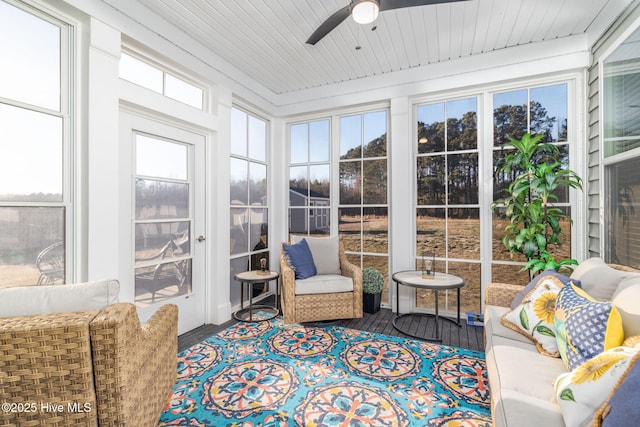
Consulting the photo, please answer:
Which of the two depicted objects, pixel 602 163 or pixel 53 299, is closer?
pixel 53 299

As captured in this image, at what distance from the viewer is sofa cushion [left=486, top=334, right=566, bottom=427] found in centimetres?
114

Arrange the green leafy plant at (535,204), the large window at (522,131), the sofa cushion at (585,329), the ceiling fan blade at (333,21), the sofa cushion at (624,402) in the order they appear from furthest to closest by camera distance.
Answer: the large window at (522,131) → the green leafy plant at (535,204) → the ceiling fan blade at (333,21) → the sofa cushion at (585,329) → the sofa cushion at (624,402)

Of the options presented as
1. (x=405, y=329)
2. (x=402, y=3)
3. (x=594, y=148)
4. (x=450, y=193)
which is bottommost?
(x=405, y=329)

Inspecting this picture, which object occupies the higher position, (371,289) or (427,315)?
(371,289)

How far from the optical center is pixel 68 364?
3.79 feet

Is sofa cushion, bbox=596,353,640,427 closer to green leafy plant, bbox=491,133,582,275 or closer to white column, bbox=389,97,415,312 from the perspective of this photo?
green leafy plant, bbox=491,133,582,275

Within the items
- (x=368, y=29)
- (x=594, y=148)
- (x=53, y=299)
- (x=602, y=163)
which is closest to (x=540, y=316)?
(x=602, y=163)

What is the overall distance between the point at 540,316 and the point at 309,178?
10.4 ft

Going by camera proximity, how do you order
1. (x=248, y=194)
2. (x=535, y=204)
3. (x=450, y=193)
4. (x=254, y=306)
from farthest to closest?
(x=248, y=194), (x=254, y=306), (x=450, y=193), (x=535, y=204)

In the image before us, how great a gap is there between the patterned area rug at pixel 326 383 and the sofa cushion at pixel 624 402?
36.6 inches

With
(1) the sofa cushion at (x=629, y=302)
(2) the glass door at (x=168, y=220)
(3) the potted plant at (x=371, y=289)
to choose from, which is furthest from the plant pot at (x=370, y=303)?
(1) the sofa cushion at (x=629, y=302)

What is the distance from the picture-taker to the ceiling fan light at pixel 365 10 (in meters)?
1.88

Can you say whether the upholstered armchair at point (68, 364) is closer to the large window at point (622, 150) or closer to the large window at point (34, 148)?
the large window at point (34, 148)

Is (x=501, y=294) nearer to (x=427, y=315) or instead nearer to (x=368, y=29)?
(x=427, y=315)
